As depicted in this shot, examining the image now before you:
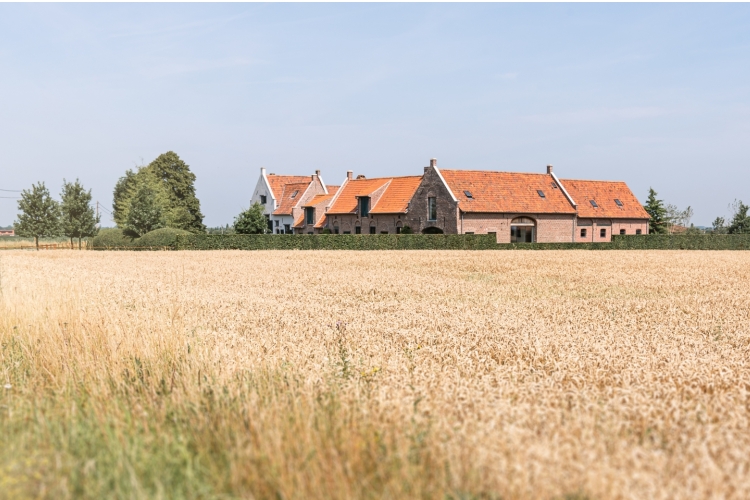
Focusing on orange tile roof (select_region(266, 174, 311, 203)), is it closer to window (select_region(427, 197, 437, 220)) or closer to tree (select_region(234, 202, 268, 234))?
tree (select_region(234, 202, 268, 234))

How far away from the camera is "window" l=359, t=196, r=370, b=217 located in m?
57.6

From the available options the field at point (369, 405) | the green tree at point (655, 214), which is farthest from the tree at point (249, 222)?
the field at point (369, 405)

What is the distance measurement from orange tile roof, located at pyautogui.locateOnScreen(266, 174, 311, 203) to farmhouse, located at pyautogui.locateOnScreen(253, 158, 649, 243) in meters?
8.64

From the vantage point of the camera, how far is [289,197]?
72.6 m

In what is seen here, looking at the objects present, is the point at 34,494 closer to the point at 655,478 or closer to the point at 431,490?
the point at 431,490

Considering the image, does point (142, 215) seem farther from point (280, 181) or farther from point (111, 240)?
point (280, 181)

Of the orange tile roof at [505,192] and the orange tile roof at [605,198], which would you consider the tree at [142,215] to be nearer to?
the orange tile roof at [505,192]

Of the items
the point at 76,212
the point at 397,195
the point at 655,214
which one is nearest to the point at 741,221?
the point at 655,214

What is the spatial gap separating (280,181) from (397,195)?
23.1 metres

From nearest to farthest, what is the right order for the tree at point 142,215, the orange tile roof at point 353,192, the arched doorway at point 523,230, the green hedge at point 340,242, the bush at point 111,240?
the green hedge at point 340,242, the arched doorway at point 523,230, the bush at point 111,240, the tree at point 142,215, the orange tile roof at point 353,192

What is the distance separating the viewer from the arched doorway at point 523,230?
177 ft

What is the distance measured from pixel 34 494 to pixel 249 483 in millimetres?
1267

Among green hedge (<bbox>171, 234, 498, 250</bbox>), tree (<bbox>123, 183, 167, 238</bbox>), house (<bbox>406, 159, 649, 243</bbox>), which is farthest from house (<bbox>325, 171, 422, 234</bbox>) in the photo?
tree (<bbox>123, 183, 167, 238</bbox>)

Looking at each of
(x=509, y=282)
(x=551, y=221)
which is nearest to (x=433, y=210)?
(x=551, y=221)
